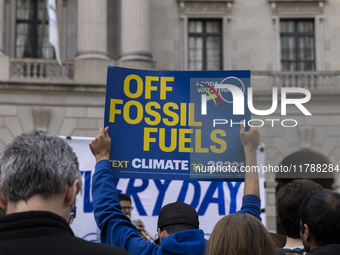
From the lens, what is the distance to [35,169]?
7.38 ft

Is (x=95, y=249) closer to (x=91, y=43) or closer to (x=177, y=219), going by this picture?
(x=177, y=219)

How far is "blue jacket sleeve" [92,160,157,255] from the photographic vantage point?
3.34 metres

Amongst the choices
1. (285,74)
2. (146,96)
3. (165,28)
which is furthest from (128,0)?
(146,96)

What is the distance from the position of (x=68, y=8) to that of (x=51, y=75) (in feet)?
9.74

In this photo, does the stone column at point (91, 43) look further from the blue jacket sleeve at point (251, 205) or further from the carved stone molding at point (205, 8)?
the blue jacket sleeve at point (251, 205)

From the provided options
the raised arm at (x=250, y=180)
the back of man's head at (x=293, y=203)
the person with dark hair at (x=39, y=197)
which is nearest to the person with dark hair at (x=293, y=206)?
the back of man's head at (x=293, y=203)

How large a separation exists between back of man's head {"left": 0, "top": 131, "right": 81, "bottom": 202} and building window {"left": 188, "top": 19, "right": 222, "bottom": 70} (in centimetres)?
1829

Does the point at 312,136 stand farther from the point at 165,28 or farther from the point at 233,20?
the point at 165,28

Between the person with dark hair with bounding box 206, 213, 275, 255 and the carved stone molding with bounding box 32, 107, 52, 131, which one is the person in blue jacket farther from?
the carved stone molding with bounding box 32, 107, 52, 131

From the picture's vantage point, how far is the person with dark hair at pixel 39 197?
6.84ft

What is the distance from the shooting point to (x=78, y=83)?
18.6m

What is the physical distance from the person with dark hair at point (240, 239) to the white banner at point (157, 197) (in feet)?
19.9

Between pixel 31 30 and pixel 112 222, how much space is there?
58.0 feet

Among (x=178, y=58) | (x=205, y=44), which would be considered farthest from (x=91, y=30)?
(x=205, y=44)
